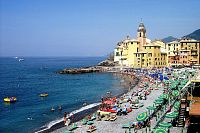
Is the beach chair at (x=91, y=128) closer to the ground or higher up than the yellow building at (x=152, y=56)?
closer to the ground

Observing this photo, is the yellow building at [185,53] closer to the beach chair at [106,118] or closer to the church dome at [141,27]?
the church dome at [141,27]

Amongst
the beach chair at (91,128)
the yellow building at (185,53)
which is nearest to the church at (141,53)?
the yellow building at (185,53)

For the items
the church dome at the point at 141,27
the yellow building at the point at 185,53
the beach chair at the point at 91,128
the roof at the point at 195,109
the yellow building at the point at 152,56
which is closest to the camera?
the roof at the point at 195,109

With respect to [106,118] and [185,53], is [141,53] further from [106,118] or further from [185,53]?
[106,118]

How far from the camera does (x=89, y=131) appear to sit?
32.0m

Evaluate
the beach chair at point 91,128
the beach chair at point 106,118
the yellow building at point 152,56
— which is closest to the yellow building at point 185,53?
the yellow building at point 152,56

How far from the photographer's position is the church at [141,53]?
361ft

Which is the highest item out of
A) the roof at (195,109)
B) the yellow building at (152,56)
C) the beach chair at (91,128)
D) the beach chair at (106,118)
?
the yellow building at (152,56)

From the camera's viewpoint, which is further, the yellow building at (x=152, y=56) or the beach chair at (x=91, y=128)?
the yellow building at (x=152, y=56)

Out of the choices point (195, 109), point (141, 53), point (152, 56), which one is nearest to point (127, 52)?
point (141, 53)

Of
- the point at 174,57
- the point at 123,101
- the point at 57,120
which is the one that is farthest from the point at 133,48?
the point at 57,120

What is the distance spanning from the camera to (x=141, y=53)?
112 metres

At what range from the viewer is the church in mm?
110000

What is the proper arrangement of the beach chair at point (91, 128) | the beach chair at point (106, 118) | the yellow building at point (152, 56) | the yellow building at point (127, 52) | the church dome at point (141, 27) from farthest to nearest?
the church dome at point (141, 27) → the yellow building at point (127, 52) → the yellow building at point (152, 56) → the beach chair at point (106, 118) → the beach chair at point (91, 128)
